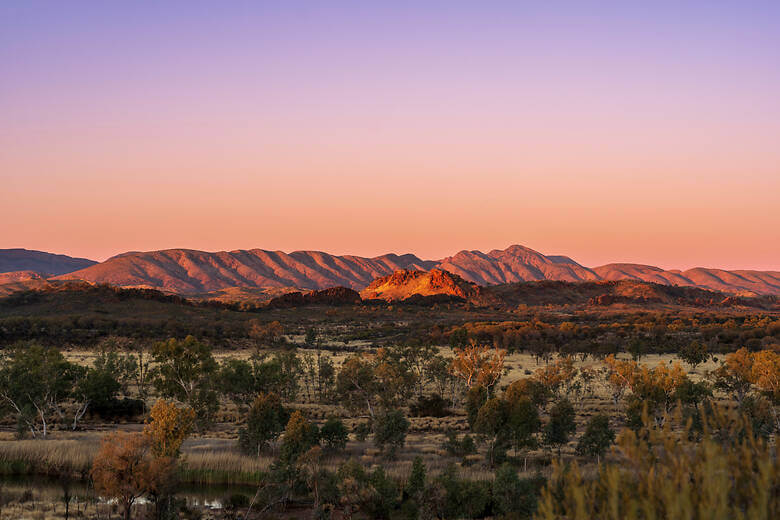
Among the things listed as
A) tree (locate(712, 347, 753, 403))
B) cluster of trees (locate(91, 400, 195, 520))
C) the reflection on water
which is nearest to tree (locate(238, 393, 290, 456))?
the reflection on water

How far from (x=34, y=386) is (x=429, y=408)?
29630 millimetres

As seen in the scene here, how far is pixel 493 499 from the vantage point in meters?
24.5

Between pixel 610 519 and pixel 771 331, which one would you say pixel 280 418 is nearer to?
pixel 610 519

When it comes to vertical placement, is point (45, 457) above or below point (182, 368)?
below

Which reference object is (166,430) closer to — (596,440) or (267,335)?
(596,440)

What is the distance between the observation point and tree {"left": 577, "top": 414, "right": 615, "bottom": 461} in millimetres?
32031

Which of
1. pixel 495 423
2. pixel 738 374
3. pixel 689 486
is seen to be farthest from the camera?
pixel 738 374

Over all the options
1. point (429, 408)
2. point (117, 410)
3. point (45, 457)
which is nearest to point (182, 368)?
point (117, 410)

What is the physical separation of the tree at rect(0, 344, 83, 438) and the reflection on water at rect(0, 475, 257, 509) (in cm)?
799

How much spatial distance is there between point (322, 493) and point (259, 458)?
26.0ft

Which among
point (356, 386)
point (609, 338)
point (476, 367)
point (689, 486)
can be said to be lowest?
point (356, 386)

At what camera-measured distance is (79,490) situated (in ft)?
94.0

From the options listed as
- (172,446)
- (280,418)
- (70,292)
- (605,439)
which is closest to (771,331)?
(605,439)

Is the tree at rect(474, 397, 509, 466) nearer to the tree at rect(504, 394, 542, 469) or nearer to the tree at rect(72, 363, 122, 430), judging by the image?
the tree at rect(504, 394, 542, 469)
